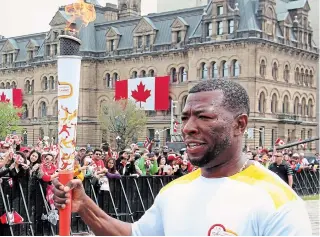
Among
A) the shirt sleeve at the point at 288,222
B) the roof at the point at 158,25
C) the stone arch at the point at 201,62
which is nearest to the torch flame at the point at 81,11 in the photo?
the shirt sleeve at the point at 288,222

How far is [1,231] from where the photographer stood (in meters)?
11.5

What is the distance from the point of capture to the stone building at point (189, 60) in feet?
194

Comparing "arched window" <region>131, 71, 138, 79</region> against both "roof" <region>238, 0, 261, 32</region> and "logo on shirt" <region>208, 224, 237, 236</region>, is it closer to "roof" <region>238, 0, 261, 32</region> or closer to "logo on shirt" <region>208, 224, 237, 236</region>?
"roof" <region>238, 0, 261, 32</region>

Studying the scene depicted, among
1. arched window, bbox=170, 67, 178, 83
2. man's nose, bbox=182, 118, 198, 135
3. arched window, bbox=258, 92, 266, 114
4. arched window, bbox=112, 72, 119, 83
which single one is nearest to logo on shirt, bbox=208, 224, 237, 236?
man's nose, bbox=182, 118, 198, 135

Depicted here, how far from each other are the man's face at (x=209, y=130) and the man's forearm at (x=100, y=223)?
1.61ft

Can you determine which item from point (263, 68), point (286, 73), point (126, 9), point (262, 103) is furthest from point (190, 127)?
point (126, 9)

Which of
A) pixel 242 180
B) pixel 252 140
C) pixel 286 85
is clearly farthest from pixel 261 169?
pixel 286 85

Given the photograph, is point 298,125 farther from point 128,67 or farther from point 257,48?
point 128,67

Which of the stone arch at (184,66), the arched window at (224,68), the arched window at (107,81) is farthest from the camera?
the arched window at (107,81)

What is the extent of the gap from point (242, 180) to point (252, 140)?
55.4 metres

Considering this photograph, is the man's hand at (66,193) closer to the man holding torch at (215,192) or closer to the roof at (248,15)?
the man holding torch at (215,192)

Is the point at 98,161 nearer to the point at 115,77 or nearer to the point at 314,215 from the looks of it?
the point at 314,215

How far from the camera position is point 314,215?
53.8 feet

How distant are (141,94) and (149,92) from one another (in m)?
0.73
